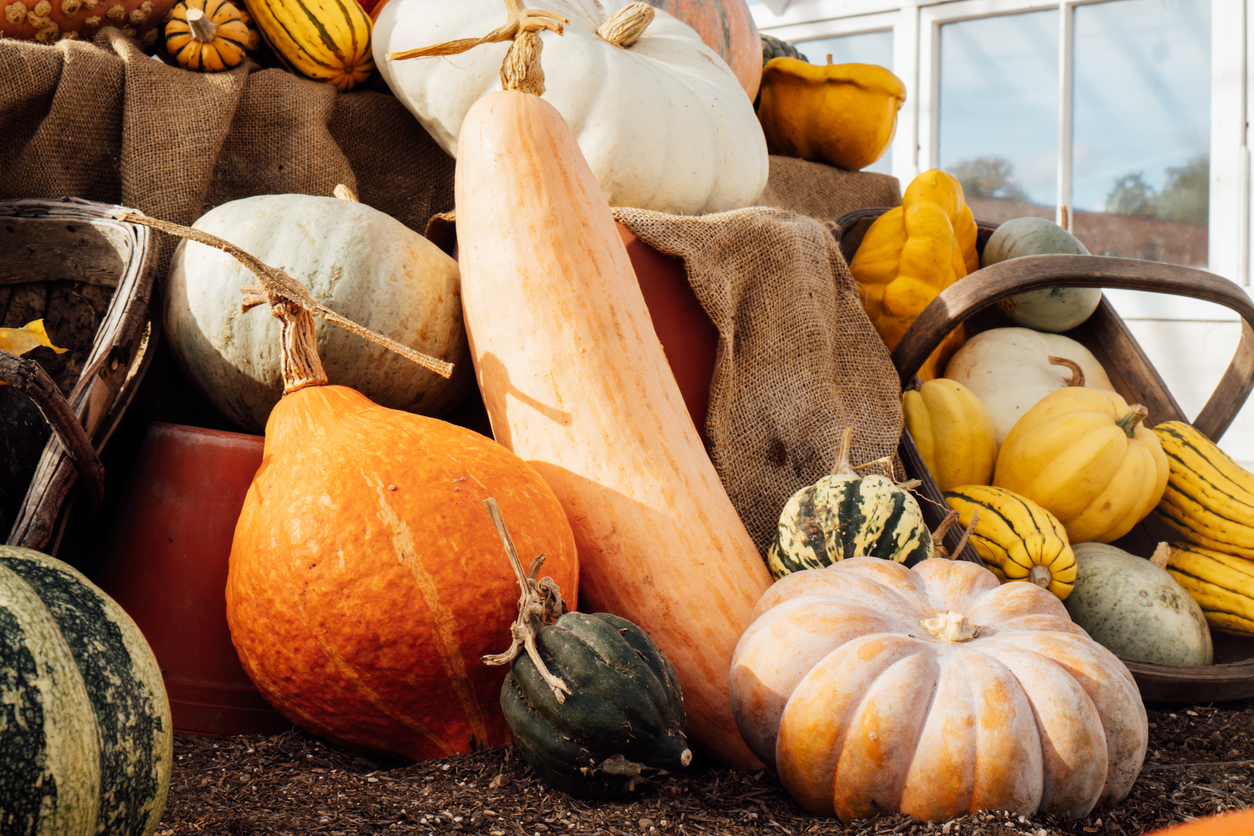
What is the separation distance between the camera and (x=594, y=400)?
137 centimetres

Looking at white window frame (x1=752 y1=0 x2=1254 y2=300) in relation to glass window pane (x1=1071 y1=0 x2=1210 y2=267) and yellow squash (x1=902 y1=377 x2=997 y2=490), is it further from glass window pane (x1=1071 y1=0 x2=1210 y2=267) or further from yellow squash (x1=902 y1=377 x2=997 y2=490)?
yellow squash (x1=902 y1=377 x2=997 y2=490)

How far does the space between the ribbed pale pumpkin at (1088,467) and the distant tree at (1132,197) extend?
3.27m

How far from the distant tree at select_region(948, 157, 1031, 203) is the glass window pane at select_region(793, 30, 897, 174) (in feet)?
1.34

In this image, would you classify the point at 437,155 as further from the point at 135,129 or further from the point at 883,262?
the point at 883,262

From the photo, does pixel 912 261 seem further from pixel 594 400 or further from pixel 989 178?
pixel 989 178

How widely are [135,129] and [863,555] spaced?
1508 millimetres

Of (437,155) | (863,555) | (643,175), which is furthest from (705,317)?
(437,155)

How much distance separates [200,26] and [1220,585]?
7.60ft

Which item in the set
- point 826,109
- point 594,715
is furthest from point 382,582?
point 826,109

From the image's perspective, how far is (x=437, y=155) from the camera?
2.06m

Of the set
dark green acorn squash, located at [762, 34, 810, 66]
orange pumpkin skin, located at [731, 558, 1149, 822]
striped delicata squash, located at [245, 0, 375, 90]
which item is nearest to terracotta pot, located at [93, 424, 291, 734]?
orange pumpkin skin, located at [731, 558, 1149, 822]

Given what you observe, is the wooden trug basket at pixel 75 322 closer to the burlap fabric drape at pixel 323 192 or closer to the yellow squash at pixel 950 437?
the burlap fabric drape at pixel 323 192

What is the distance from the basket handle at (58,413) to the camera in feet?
3.18

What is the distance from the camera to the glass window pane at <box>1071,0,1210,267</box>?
4.51 meters
